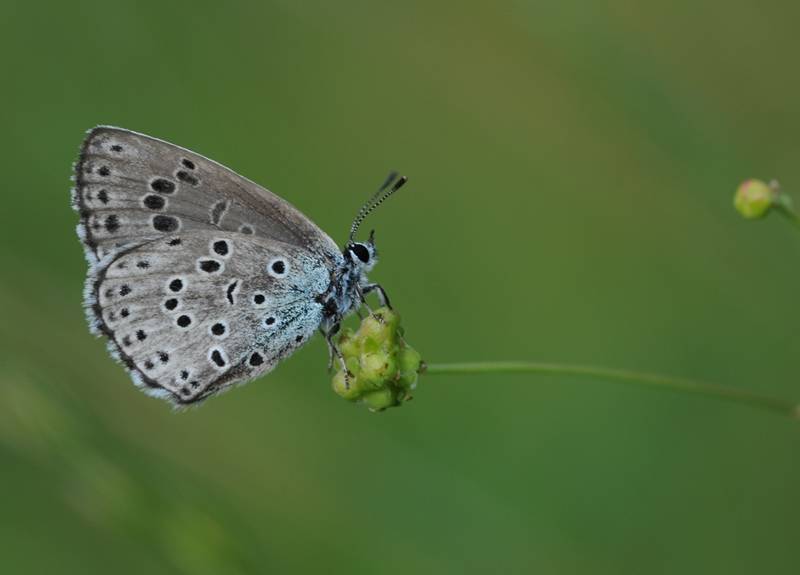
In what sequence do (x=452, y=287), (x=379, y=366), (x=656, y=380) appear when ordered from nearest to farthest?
(x=656, y=380)
(x=379, y=366)
(x=452, y=287)

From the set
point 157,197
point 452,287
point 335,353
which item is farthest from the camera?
point 452,287

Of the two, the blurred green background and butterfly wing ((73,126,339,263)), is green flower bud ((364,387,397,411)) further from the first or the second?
butterfly wing ((73,126,339,263))

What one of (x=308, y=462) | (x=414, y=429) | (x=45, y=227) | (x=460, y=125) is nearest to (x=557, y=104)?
(x=460, y=125)

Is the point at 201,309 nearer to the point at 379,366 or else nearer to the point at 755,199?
the point at 379,366

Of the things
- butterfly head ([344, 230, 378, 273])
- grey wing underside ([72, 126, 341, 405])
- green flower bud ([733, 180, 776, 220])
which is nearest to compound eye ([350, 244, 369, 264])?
butterfly head ([344, 230, 378, 273])

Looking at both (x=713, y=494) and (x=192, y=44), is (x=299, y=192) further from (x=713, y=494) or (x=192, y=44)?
(x=713, y=494)

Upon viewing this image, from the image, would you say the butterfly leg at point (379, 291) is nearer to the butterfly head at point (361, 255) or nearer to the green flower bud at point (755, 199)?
the butterfly head at point (361, 255)

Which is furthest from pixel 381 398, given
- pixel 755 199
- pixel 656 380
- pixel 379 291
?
pixel 755 199
